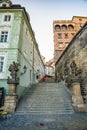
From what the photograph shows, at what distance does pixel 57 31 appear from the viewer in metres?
38.5

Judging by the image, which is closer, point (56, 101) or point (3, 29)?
point (56, 101)

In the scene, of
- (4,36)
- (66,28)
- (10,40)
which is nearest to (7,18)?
(4,36)

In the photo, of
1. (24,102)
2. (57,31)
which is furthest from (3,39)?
(57,31)

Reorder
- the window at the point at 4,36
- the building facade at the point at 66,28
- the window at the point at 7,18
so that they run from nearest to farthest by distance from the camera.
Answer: the window at the point at 4,36 → the window at the point at 7,18 → the building facade at the point at 66,28

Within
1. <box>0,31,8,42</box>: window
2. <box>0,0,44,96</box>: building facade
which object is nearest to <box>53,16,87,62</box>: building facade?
<box>0,0,44,96</box>: building facade

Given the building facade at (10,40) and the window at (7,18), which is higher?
the window at (7,18)

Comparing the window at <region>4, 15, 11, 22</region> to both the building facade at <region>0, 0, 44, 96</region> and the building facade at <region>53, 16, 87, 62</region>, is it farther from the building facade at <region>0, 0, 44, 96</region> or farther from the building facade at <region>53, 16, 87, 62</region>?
Answer: the building facade at <region>53, 16, 87, 62</region>

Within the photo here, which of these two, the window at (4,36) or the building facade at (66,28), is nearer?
the window at (4,36)

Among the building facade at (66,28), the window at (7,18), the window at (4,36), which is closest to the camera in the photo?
the window at (4,36)

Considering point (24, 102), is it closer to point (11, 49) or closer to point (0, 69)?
point (0, 69)

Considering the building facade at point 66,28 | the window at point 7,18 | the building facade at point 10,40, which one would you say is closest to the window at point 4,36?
the building facade at point 10,40

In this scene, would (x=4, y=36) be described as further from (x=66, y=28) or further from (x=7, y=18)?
(x=66, y=28)

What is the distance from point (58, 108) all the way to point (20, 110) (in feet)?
10.0

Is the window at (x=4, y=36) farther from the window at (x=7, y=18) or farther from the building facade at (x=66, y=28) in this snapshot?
the building facade at (x=66, y=28)
